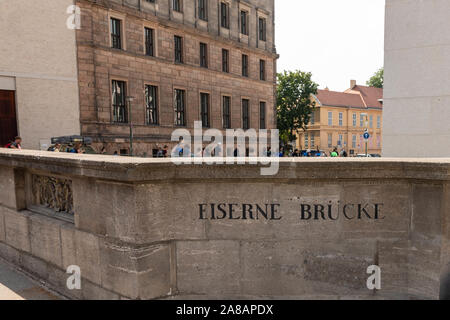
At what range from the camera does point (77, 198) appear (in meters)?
3.18

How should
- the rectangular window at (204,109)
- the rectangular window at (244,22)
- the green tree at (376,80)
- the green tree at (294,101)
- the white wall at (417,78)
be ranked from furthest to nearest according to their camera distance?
the green tree at (376,80)
the green tree at (294,101)
the rectangular window at (244,22)
the rectangular window at (204,109)
the white wall at (417,78)

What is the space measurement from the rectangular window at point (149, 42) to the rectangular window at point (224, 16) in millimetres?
8362

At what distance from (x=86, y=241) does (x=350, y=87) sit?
7095 cm

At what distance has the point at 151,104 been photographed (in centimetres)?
2569

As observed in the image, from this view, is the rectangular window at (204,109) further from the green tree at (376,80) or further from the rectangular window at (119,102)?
the green tree at (376,80)

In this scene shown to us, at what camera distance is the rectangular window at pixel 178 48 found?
27.4 m

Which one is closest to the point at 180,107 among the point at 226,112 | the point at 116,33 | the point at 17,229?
the point at 226,112

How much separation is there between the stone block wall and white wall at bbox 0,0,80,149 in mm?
18684

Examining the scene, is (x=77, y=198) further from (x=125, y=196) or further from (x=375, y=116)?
(x=375, y=116)

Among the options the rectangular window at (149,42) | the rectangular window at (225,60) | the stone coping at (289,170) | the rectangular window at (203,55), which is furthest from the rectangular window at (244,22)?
the stone coping at (289,170)

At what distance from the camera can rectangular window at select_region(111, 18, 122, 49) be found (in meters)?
22.9

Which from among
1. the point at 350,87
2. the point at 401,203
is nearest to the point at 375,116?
the point at 350,87

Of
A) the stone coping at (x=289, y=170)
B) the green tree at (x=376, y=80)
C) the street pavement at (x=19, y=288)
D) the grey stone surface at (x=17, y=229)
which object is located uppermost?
the green tree at (x=376, y=80)

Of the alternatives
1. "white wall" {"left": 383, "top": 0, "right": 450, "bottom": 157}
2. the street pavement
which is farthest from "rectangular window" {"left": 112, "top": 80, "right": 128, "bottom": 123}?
the street pavement
